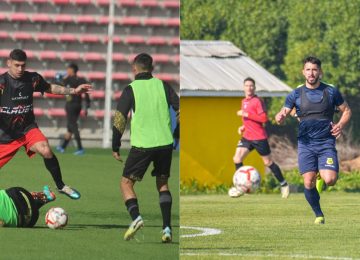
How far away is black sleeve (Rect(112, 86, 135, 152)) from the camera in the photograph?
8.12 m

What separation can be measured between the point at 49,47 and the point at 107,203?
51.3 ft

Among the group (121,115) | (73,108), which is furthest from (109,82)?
(121,115)

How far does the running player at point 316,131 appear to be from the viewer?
10508 millimetres

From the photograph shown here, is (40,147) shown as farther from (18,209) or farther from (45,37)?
(45,37)

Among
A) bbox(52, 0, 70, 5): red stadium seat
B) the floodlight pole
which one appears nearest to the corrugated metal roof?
the floodlight pole

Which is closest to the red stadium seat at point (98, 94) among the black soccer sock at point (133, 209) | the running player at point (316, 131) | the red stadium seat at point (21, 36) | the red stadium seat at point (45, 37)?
the red stadium seat at point (45, 37)

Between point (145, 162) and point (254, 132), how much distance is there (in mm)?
7885

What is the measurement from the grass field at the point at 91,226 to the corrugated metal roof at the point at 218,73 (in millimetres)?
3119

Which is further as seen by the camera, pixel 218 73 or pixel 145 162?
pixel 218 73

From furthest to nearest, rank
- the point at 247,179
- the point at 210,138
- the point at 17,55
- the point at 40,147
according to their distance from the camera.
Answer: the point at 210,138, the point at 247,179, the point at 40,147, the point at 17,55

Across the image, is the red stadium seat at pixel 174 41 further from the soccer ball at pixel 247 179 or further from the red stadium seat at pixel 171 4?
the soccer ball at pixel 247 179

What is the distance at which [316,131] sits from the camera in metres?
10.6

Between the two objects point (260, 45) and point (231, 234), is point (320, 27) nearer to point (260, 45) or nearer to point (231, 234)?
point (260, 45)

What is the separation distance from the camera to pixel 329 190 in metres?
20.0
